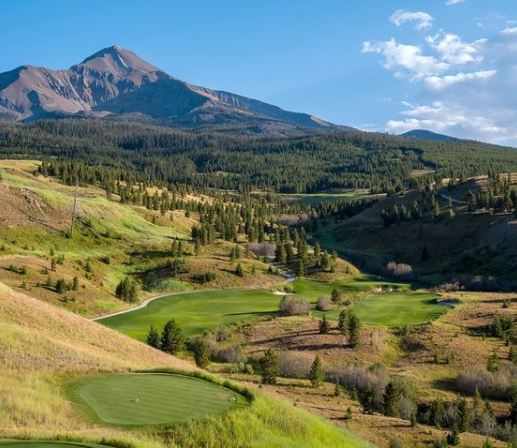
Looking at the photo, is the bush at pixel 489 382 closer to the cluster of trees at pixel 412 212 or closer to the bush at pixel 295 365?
the bush at pixel 295 365

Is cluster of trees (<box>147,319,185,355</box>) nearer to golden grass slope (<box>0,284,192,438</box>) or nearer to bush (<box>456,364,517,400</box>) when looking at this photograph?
golden grass slope (<box>0,284,192,438</box>)

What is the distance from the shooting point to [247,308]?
7550 centimetres

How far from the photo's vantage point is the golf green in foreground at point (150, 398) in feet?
62.5

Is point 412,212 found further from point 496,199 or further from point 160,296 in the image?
point 160,296

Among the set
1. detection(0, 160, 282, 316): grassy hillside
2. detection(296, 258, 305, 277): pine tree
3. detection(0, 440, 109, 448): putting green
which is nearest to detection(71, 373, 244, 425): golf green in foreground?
detection(0, 440, 109, 448): putting green

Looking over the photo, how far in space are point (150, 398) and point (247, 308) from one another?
180 ft

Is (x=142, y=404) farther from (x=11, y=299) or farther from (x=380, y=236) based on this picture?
(x=380, y=236)

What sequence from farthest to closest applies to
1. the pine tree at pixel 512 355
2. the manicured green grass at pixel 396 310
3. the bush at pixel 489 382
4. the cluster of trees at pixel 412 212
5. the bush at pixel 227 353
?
1. the cluster of trees at pixel 412 212
2. the manicured green grass at pixel 396 310
3. the bush at pixel 227 353
4. the pine tree at pixel 512 355
5. the bush at pixel 489 382

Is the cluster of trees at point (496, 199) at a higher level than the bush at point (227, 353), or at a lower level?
higher

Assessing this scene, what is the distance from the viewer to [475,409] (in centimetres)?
3603

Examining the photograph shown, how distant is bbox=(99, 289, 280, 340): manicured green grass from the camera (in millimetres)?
62250

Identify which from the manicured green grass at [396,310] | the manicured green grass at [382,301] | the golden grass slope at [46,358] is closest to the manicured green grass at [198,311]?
the manicured green grass at [382,301]

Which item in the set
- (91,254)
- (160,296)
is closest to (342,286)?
(160,296)

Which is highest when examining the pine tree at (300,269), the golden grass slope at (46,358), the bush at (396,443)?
the golden grass slope at (46,358)
